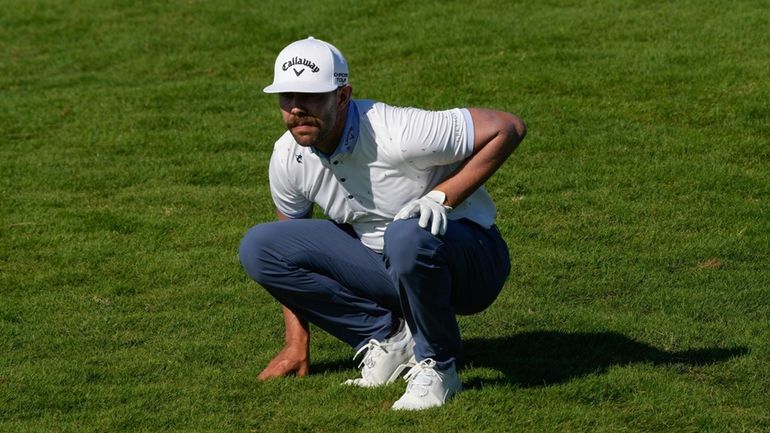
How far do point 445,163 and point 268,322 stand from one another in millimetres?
1865

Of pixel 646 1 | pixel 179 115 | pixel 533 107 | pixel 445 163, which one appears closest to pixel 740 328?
pixel 445 163

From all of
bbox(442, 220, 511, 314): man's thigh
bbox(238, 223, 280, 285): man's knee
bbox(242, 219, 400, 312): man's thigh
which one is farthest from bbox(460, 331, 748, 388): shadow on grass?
bbox(238, 223, 280, 285): man's knee

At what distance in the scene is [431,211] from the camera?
4996 millimetres

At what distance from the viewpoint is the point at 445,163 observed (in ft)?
17.3

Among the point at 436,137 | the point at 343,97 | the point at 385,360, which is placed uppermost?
the point at 343,97

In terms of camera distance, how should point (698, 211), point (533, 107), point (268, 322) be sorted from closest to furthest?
point (268, 322) < point (698, 211) < point (533, 107)

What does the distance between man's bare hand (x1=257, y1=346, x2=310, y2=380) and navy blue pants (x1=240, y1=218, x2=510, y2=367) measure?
0.57 ft

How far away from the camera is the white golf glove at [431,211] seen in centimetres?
495

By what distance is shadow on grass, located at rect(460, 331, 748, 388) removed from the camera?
566 centimetres

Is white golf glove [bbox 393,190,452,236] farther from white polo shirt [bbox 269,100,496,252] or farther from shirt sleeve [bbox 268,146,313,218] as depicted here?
shirt sleeve [bbox 268,146,313,218]

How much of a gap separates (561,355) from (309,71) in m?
1.86

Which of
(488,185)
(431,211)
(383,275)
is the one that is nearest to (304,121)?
(431,211)

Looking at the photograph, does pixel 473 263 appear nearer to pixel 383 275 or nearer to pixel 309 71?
pixel 383 275

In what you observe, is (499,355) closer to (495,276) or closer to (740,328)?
(495,276)
